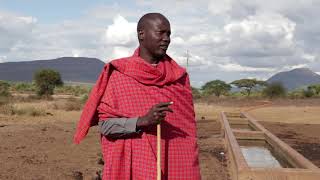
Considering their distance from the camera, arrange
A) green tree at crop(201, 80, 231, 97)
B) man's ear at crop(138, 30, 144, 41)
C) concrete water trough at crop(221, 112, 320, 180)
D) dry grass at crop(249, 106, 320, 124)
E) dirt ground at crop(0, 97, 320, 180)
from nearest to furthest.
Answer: man's ear at crop(138, 30, 144, 41) → concrete water trough at crop(221, 112, 320, 180) → dirt ground at crop(0, 97, 320, 180) → dry grass at crop(249, 106, 320, 124) → green tree at crop(201, 80, 231, 97)

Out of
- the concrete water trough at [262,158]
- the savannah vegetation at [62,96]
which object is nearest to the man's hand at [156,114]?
the concrete water trough at [262,158]

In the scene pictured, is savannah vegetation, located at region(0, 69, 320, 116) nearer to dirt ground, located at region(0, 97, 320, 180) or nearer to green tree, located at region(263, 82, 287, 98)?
green tree, located at region(263, 82, 287, 98)

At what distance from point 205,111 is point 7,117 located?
9.39 meters

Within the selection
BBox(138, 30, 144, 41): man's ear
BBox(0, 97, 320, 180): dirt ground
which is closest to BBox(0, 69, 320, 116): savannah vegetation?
BBox(0, 97, 320, 180): dirt ground

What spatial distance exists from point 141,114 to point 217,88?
160 ft

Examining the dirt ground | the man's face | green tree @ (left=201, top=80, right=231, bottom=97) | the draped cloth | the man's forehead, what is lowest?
the dirt ground

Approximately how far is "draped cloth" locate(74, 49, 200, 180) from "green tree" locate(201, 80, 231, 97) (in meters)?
46.5

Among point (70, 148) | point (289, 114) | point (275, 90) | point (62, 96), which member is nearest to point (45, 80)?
point (62, 96)

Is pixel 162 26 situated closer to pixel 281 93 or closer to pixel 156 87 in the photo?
pixel 156 87

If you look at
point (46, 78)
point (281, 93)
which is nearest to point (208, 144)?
point (281, 93)

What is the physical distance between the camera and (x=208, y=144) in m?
12.0

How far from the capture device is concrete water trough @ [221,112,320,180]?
519 cm

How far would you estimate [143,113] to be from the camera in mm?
2389

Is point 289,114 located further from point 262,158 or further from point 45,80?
point 45,80
